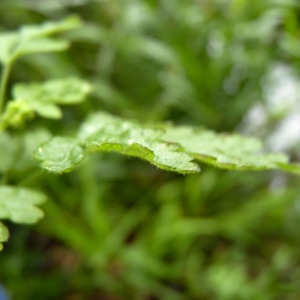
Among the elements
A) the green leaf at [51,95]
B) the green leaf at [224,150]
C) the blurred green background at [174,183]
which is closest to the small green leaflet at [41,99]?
the green leaf at [51,95]

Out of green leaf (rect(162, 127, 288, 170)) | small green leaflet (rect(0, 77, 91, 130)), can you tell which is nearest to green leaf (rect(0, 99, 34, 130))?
small green leaflet (rect(0, 77, 91, 130))

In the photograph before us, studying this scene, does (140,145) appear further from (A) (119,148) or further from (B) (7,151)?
(B) (7,151)

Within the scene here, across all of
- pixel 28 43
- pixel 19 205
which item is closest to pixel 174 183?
pixel 28 43

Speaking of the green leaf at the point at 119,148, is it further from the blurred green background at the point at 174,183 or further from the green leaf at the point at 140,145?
the blurred green background at the point at 174,183

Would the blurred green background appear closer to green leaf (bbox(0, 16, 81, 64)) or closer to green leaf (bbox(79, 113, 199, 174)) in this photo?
green leaf (bbox(0, 16, 81, 64))

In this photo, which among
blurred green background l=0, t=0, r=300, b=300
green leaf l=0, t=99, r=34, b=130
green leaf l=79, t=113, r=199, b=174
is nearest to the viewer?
green leaf l=79, t=113, r=199, b=174

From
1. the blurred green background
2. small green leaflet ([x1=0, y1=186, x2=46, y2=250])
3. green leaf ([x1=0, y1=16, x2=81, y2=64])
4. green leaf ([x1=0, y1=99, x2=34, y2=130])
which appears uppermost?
the blurred green background

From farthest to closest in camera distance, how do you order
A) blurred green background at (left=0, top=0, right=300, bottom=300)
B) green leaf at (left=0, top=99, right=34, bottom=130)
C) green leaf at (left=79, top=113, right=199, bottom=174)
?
1. blurred green background at (left=0, top=0, right=300, bottom=300)
2. green leaf at (left=0, top=99, right=34, bottom=130)
3. green leaf at (left=79, top=113, right=199, bottom=174)
